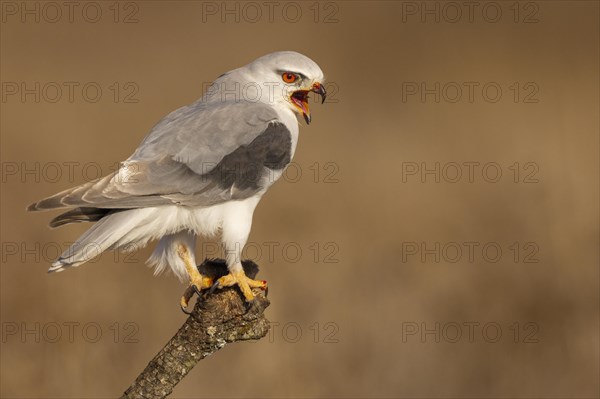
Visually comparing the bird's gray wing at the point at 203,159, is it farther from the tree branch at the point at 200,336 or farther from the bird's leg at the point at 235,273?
the tree branch at the point at 200,336

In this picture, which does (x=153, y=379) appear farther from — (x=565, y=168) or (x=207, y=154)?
(x=565, y=168)

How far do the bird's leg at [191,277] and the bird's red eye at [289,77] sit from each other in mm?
1009

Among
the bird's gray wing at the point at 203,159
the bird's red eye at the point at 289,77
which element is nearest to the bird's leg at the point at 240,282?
the bird's gray wing at the point at 203,159

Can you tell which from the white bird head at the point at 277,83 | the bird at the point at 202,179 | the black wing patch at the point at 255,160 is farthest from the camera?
the white bird head at the point at 277,83

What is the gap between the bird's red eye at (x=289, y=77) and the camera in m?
4.95

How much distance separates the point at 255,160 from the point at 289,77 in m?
0.57

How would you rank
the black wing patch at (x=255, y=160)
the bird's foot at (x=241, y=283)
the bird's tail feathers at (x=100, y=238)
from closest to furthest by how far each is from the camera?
the bird's tail feathers at (x=100, y=238), the bird's foot at (x=241, y=283), the black wing patch at (x=255, y=160)

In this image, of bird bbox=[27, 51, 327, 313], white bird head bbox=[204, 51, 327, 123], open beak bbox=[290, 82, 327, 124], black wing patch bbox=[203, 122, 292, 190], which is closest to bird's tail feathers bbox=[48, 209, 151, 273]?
bird bbox=[27, 51, 327, 313]

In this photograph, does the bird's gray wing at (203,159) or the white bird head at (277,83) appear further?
the white bird head at (277,83)

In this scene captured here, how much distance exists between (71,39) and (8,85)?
38.8 inches

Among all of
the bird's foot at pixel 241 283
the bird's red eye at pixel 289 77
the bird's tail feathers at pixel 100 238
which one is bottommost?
the bird's foot at pixel 241 283

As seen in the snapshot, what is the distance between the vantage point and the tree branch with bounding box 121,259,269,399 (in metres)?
4.15

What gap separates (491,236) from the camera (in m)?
7.42

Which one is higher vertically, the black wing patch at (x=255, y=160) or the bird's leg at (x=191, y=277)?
the black wing patch at (x=255, y=160)
